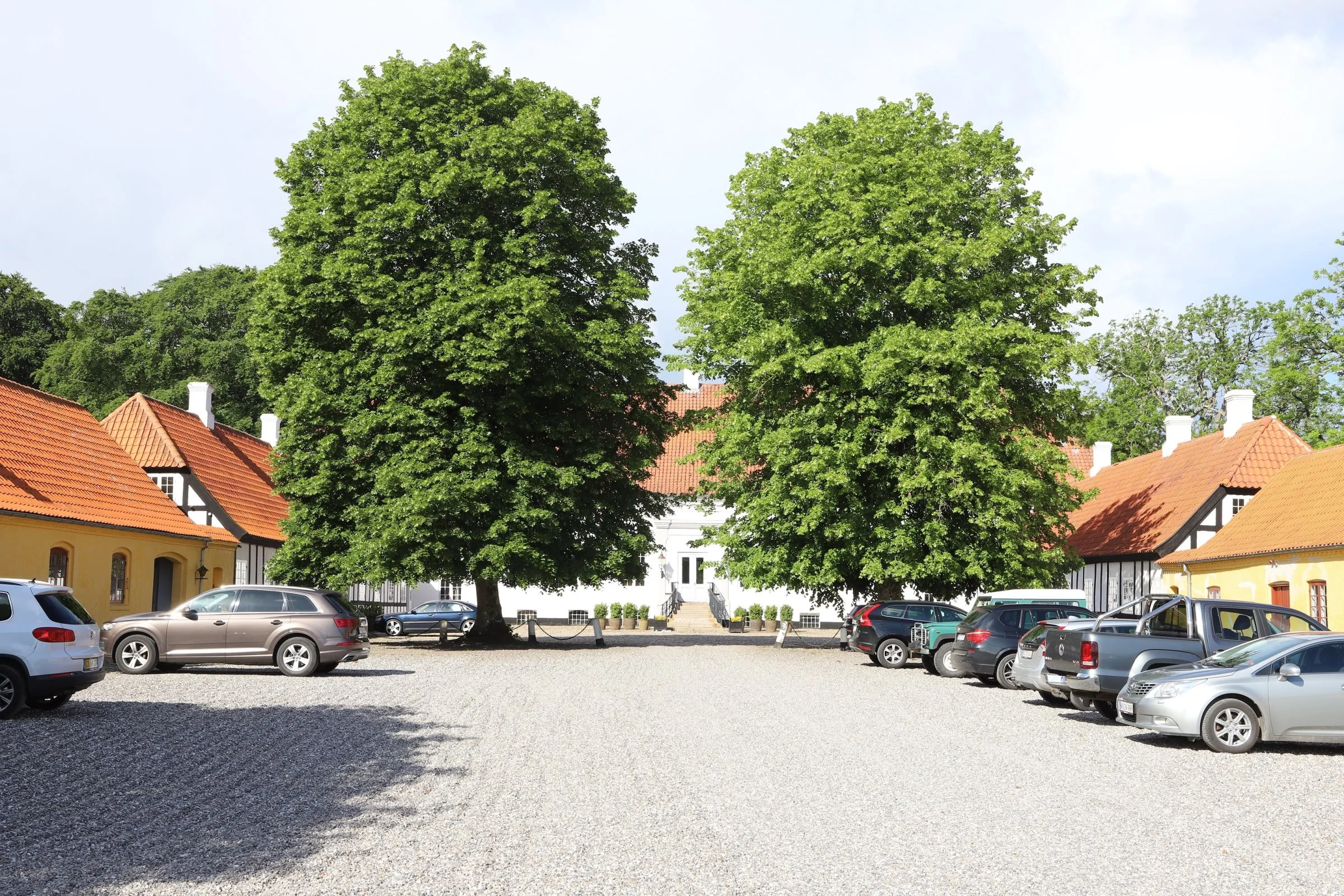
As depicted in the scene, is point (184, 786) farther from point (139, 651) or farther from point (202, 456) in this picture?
point (202, 456)

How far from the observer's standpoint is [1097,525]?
45344mm

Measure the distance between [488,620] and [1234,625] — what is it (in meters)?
22.6

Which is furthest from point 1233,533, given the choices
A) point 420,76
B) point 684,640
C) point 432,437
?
point 420,76

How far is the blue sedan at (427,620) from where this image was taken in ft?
151

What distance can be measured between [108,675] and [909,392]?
18.6 meters

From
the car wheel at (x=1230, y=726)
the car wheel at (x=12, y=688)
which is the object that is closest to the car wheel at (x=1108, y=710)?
the car wheel at (x=1230, y=726)

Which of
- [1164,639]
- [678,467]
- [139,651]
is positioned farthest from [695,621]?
[1164,639]

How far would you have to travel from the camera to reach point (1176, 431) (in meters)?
47.6

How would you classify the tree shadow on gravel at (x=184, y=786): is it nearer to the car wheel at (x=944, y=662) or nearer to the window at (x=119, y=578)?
the car wheel at (x=944, y=662)

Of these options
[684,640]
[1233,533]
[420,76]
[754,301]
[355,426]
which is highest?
[420,76]

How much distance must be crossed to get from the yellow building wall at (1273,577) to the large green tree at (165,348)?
39.2m

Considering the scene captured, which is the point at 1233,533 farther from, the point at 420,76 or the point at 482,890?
the point at 482,890

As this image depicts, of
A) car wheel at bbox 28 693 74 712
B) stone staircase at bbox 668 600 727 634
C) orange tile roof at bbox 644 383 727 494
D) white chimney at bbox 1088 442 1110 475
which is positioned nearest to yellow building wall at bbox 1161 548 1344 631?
white chimney at bbox 1088 442 1110 475

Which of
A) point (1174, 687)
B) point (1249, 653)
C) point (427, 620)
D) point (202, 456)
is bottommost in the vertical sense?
point (427, 620)
